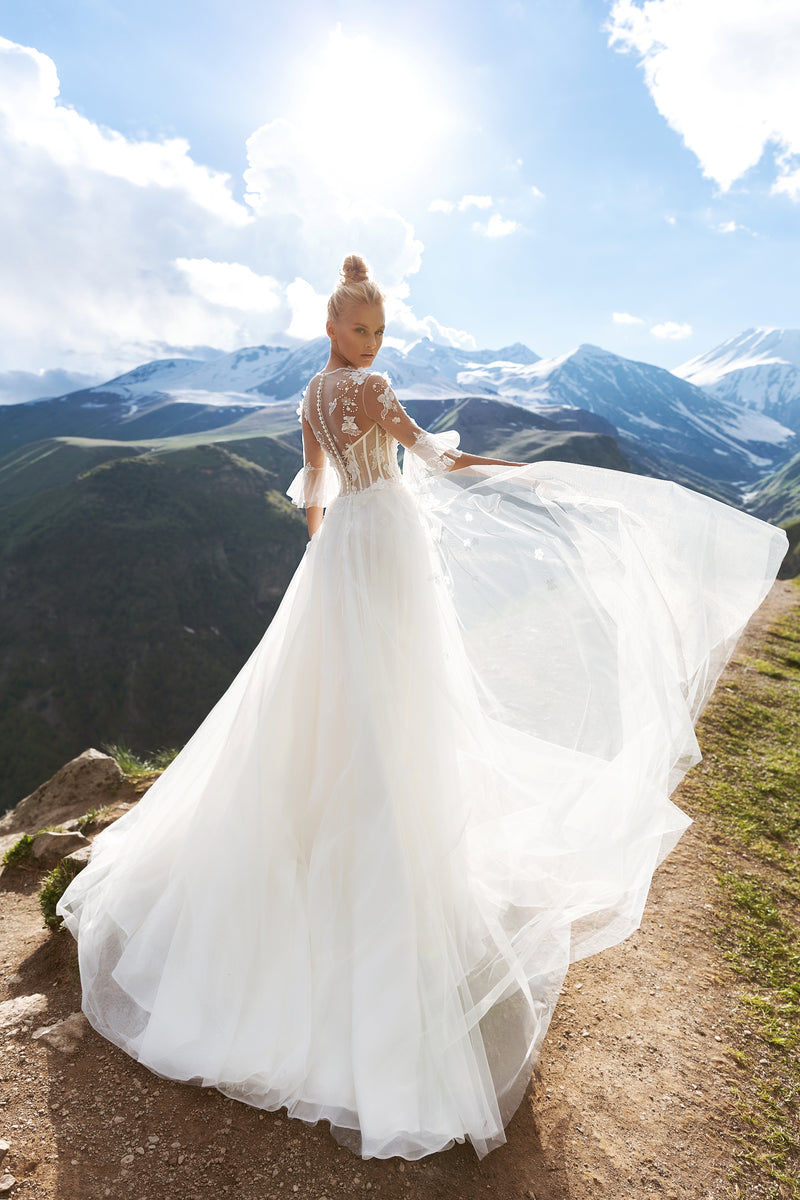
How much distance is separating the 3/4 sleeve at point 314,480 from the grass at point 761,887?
3858mm

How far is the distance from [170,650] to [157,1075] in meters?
78.9

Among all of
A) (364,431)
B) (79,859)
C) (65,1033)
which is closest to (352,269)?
(364,431)

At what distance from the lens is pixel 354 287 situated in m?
3.34

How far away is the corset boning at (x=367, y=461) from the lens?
345cm

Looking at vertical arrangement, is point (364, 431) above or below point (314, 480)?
above

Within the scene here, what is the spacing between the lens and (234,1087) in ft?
8.66

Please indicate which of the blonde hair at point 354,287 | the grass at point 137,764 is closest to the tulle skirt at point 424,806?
the blonde hair at point 354,287

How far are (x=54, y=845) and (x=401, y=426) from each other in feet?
14.2

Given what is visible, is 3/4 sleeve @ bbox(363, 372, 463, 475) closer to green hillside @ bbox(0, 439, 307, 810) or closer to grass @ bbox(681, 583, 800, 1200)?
grass @ bbox(681, 583, 800, 1200)

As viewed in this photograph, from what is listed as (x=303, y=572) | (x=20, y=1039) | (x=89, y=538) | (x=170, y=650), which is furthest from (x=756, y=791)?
(x=89, y=538)

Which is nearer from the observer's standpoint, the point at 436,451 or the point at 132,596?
the point at 436,451

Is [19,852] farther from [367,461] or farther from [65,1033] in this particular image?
[367,461]

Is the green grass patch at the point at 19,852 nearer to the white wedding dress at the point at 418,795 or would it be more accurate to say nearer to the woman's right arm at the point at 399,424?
the white wedding dress at the point at 418,795

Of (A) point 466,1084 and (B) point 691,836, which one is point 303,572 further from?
(B) point 691,836
